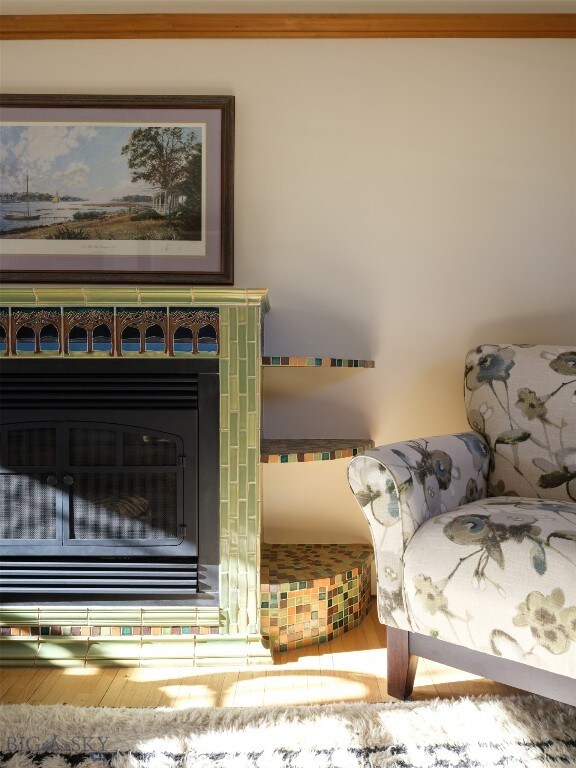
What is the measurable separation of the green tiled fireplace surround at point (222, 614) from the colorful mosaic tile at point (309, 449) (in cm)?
7

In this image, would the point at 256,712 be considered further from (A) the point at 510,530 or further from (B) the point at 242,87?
(B) the point at 242,87

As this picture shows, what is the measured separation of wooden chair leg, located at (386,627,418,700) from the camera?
5.30 ft

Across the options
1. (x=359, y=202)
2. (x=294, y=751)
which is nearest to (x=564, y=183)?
(x=359, y=202)

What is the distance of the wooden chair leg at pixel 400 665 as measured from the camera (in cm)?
162

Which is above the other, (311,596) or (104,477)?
(104,477)

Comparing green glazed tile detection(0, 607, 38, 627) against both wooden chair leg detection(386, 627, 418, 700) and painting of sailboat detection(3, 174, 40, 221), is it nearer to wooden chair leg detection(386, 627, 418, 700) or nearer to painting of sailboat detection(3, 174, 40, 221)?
wooden chair leg detection(386, 627, 418, 700)

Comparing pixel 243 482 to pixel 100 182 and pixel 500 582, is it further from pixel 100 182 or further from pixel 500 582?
pixel 100 182

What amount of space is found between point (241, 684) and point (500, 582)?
773mm

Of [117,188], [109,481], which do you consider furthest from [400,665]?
[117,188]

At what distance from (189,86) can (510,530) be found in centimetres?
187

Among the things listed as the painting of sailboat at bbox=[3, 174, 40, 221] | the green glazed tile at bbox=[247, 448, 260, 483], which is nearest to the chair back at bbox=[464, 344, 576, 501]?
the green glazed tile at bbox=[247, 448, 260, 483]

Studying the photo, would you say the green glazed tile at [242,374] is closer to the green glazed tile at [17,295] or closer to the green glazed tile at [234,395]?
the green glazed tile at [234,395]

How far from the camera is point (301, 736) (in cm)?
145

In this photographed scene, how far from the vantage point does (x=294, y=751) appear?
54.8 inches
